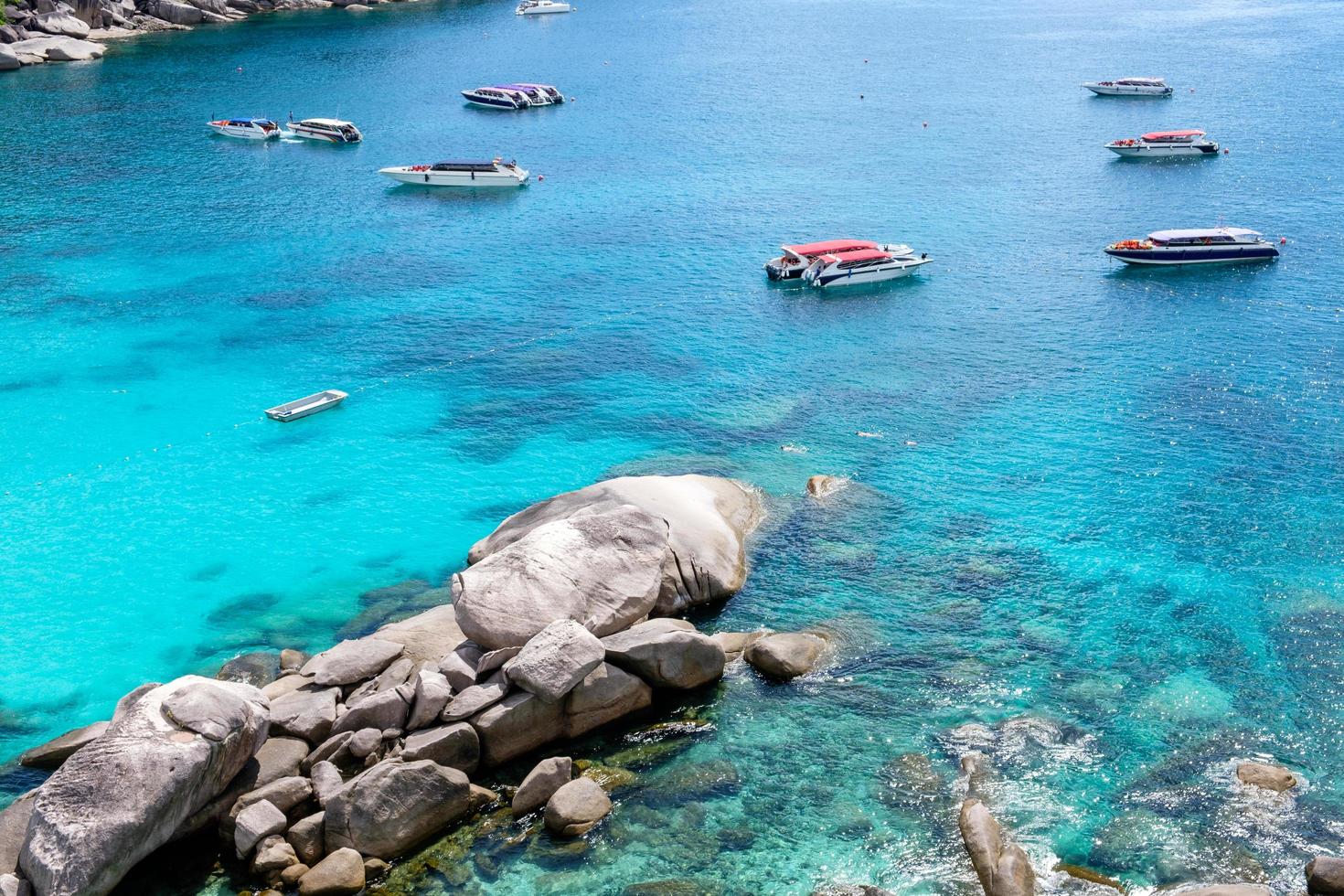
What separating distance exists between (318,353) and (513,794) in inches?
1987

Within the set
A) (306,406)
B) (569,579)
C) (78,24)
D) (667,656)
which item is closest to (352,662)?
(569,579)

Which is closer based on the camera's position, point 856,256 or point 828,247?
point 856,256

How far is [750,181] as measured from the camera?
120m

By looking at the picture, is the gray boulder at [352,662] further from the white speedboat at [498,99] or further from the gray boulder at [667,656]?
the white speedboat at [498,99]

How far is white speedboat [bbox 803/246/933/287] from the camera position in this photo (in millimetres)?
92938

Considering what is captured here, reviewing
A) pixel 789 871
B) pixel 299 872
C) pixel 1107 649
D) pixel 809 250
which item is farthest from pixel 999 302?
pixel 299 872

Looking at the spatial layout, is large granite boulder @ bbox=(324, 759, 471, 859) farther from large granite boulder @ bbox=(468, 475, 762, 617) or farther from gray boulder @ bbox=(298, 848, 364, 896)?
large granite boulder @ bbox=(468, 475, 762, 617)

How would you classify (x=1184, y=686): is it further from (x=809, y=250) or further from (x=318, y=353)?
(x=318, y=353)

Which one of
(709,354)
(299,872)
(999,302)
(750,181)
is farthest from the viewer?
(750,181)

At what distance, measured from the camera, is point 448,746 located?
4147 cm

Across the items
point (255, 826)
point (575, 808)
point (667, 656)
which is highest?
point (667, 656)

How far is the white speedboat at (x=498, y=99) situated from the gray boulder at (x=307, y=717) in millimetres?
125753

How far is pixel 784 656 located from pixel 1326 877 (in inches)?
799

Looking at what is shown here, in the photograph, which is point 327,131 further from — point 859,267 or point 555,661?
point 555,661
